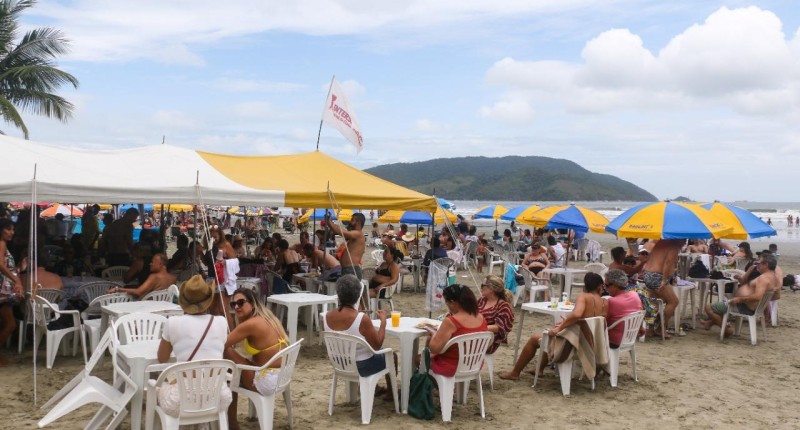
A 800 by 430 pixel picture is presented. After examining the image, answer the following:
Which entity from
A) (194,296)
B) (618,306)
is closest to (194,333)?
(194,296)

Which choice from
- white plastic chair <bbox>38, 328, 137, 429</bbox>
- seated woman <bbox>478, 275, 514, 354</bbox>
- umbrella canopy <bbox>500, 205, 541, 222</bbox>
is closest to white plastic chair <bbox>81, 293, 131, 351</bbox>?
white plastic chair <bbox>38, 328, 137, 429</bbox>

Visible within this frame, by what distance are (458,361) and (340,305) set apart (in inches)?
36.7

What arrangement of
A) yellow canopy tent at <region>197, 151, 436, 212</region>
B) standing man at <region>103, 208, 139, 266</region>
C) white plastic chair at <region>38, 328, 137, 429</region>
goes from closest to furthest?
white plastic chair at <region>38, 328, 137, 429</region>
yellow canopy tent at <region>197, 151, 436, 212</region>
standing man at <region>103, 208, 139, 266</region>

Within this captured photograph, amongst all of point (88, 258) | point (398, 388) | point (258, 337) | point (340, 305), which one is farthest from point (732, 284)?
point (88, 258)

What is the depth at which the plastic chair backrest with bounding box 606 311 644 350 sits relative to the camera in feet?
18.7

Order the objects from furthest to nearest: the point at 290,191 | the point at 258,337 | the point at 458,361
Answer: the point at 290,191, the point at 458,361, the point at 258,337

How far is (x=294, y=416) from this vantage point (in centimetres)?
475

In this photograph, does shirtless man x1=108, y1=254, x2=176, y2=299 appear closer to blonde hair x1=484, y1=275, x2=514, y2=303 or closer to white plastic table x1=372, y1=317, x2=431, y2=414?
white plastic table x1=372, y1=317, x2=431, y2=414

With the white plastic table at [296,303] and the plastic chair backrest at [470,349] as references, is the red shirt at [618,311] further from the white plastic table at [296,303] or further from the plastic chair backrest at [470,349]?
the white plastic table at [296,303]

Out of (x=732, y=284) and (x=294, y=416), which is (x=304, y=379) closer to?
(x=294, y=416)

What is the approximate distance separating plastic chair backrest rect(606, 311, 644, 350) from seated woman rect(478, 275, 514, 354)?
3.45 feet

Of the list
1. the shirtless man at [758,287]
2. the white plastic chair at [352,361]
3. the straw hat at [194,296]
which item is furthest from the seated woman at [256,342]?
the shirtless man at [758,287]

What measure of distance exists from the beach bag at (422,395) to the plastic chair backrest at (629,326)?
1.91 metres

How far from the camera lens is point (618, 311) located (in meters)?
5.79
